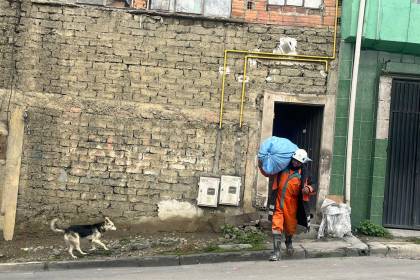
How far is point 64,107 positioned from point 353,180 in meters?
5.15

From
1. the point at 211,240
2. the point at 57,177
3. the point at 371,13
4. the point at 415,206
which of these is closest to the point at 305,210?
the point at 211,240

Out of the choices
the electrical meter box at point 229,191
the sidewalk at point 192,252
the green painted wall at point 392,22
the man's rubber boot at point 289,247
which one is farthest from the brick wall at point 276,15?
the man's rubber boot at point 289,247

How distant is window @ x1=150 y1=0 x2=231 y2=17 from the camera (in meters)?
10.3

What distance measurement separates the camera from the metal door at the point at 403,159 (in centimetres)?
1022

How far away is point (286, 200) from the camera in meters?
8.30

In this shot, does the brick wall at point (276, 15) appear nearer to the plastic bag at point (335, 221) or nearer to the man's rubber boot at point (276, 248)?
the plastic bag at point (335, 221)

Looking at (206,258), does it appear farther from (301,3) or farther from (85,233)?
(301,3)

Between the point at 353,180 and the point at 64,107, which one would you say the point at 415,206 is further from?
the point at 64,107

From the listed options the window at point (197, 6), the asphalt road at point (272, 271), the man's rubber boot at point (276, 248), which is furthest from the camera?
the window at point (197, 6)

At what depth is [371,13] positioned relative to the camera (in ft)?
32.3

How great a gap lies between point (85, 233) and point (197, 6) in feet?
14.2

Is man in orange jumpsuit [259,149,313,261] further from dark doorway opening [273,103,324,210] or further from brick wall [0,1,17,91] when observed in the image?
brick wall [0,1,17,91]

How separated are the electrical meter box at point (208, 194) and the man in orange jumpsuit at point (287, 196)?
70.9 inches

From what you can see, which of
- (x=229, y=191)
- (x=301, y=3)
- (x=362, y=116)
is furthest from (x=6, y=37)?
(x=362, y=116)
